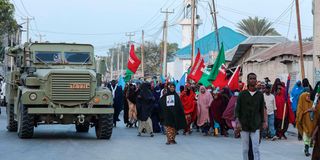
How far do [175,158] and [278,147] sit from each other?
165 inches

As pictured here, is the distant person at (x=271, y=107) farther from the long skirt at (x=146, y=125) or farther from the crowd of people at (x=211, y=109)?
the long skirt at (x=146, y=125)

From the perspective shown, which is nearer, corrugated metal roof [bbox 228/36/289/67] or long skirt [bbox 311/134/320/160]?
long skirt [bbox 311/134/320/160]

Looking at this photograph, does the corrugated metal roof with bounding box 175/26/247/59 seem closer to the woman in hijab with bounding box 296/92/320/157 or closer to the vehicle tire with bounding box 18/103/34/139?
the vehicle tire with bounding box 18/103/34/139

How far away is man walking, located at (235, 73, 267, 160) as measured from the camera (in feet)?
36.9

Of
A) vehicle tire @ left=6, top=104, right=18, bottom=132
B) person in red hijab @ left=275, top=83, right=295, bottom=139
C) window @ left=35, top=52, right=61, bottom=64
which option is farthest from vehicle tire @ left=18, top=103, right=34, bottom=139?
person in red hijab @ left=275, top=83, right=295, bottom=139

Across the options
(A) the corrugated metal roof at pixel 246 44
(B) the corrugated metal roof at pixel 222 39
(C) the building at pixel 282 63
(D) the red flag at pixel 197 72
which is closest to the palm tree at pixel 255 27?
(B) the corrugated metal roof at pixel 222 39

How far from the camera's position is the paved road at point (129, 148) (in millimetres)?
14214

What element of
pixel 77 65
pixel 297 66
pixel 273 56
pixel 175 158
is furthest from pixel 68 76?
pixel 273 56

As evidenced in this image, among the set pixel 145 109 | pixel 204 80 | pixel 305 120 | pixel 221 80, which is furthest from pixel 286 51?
pixel 305 120

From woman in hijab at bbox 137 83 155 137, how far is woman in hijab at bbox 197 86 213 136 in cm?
180

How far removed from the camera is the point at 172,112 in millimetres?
18328

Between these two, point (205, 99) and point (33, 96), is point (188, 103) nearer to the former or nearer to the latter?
Answer: point (205, 99)

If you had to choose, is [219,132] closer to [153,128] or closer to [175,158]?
[153,128]

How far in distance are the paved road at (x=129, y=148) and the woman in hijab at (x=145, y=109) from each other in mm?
419
